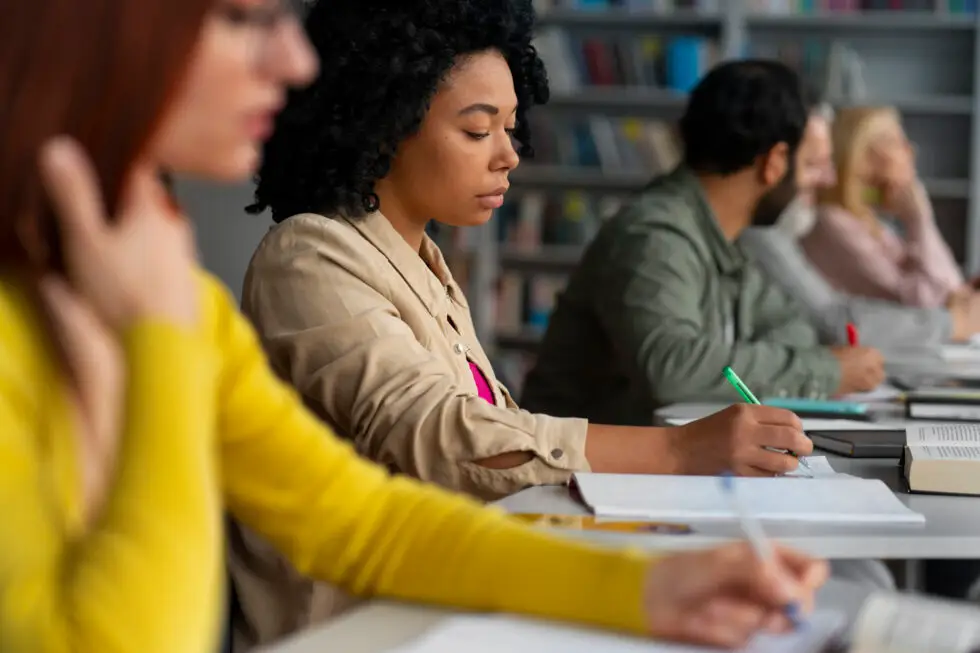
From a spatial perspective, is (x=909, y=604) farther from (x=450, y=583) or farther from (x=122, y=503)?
(x=122, y=503)

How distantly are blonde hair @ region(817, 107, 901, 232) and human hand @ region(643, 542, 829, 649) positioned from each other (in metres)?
3.39

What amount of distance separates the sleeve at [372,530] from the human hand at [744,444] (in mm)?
546

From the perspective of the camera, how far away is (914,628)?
81 cm

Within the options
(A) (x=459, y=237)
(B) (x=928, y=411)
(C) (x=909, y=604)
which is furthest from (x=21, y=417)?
(A) (x=459, y=237)

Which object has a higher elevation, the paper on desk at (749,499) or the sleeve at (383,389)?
the sleeve at (383,389)

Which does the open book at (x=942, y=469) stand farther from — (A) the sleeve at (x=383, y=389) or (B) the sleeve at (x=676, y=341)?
(B) the sleeve at (x=676, y=341)

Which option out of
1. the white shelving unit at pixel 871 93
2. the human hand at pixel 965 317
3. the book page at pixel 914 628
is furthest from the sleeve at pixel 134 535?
the white shelving unit at pixel 871 93

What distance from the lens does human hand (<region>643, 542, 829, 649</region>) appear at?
2.63 ft

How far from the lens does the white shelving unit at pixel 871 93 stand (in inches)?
201

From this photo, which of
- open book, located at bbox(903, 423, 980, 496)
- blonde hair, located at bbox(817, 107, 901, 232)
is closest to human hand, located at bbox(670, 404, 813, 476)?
open book, located at bbox(903, 423, 980, 496)

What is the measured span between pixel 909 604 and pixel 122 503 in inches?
21.0

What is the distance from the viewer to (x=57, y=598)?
655mm

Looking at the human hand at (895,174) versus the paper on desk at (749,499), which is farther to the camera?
the human hand at (895,174)

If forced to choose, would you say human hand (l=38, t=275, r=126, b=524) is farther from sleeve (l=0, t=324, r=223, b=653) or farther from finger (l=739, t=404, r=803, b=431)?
finger (l=739, t=404, r=803, b=431)
